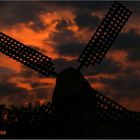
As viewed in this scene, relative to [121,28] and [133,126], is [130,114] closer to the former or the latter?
[133,126]

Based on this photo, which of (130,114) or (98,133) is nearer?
(98,133)

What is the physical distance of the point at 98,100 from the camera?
67.5ft

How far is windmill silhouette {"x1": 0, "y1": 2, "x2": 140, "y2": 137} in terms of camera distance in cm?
1922

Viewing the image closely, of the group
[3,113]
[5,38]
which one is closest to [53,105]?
[5,38]

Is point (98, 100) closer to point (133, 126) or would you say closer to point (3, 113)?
point (133, 126)

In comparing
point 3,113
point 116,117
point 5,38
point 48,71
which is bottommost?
point 3,113

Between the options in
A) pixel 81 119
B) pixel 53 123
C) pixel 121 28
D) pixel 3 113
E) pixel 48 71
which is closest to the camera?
pixel 81 119

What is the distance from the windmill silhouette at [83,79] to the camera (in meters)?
19.2

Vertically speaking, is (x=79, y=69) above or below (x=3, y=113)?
above

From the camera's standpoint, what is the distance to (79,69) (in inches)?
828

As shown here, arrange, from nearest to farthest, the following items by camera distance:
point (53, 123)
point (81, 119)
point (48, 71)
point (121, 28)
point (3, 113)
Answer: point (81, 119)
point (53, 123)
point (48, 71)
point (121, 28)
point (3, 113)

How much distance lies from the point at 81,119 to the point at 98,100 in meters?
1.88

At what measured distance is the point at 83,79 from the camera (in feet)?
64.2

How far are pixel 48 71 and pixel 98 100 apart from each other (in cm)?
347
